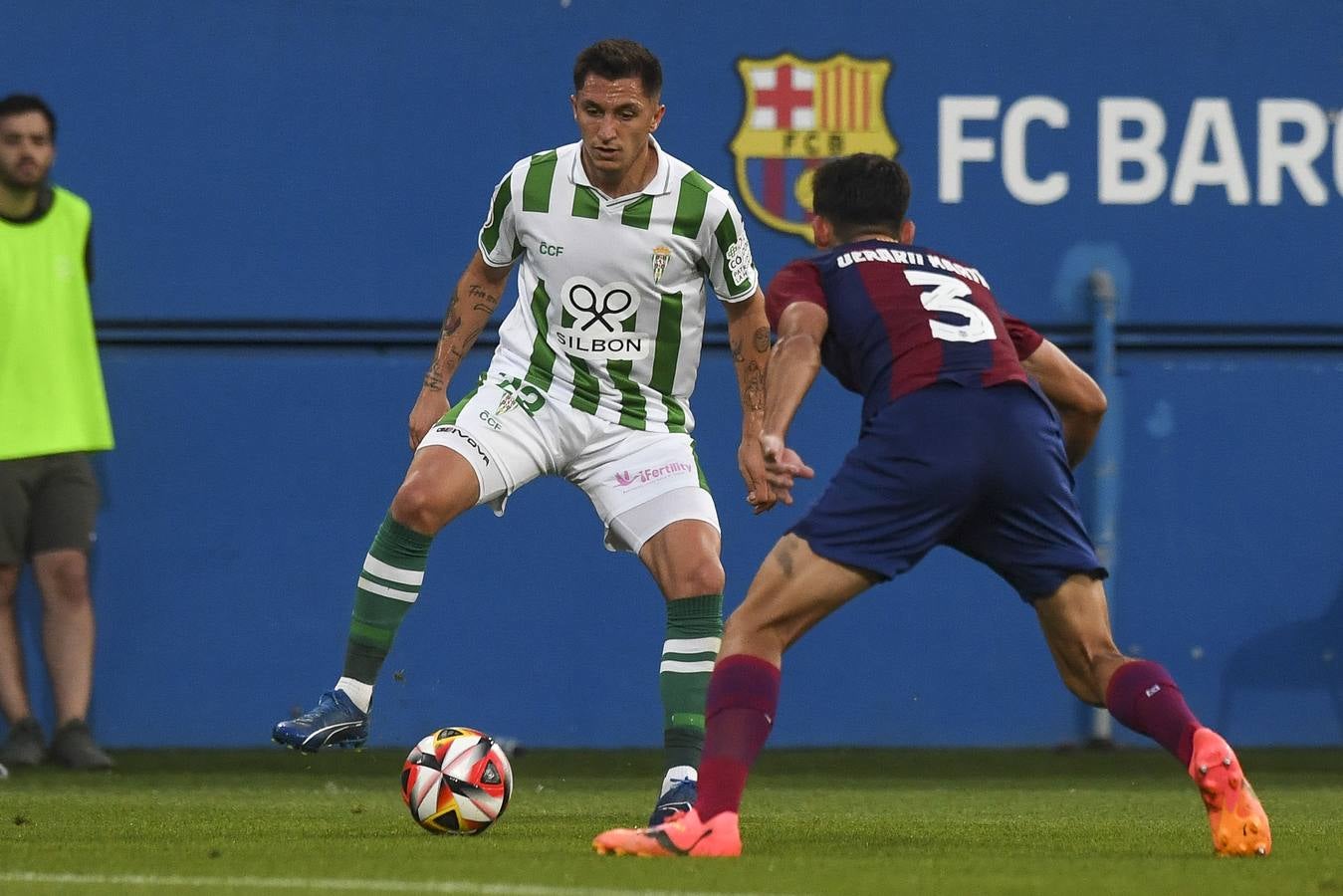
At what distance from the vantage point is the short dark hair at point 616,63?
6.02m

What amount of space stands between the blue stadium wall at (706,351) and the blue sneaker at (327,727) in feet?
9.90

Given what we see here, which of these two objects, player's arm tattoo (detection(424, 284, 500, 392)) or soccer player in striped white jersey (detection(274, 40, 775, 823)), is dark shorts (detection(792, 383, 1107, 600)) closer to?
soccer player in striped white jersey (detection(274, 40, 775, 823))

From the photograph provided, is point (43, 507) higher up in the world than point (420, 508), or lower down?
lower down

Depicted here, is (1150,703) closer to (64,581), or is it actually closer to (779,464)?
(779,464)

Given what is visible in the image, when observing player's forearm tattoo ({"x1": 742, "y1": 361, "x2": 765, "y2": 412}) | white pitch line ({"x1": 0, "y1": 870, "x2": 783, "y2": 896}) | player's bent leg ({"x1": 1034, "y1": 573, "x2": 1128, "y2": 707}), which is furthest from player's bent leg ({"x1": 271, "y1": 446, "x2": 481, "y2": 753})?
player's bent leg ({"x1": 1034, "y1": 573, "x2": 1128, "y2": 707})

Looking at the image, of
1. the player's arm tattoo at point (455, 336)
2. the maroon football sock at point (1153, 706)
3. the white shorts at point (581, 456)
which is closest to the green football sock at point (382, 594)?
the white shorts at point (581, 456)

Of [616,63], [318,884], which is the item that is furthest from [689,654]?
[318,884]

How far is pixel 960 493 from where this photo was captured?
4898mm

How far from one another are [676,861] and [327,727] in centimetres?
140

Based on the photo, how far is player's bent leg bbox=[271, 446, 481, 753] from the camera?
19.6ft

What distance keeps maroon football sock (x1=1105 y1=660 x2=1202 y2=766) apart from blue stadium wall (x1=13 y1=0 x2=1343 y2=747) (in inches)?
161

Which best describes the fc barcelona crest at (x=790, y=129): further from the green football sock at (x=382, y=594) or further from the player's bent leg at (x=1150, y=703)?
the player's bent leg at (x=1150, y=703)

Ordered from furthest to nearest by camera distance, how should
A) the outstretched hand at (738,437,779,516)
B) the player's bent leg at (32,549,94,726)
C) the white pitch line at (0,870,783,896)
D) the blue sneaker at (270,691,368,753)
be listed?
the player's bent leg at (32,549,94,726)
the outstretched hand at (738,437,779,516)
the blue sneaker at (270,691,368,753)
the white pitch line at (0,870,783,896)

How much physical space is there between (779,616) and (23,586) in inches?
190
